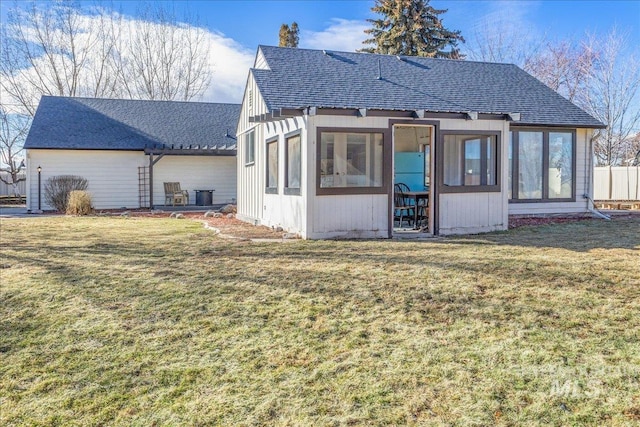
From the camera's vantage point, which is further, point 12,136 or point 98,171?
point 12,136

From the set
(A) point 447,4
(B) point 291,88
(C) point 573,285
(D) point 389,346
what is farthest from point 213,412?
(A) point 447,4

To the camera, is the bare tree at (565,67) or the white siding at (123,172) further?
the bare tree at (565,67)

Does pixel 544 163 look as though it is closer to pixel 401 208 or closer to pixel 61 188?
pixel 401 208

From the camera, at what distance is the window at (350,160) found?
328 inches

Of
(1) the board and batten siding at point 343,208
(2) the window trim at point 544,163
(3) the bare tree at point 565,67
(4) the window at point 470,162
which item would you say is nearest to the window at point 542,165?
(2) the window trim at point 544,163

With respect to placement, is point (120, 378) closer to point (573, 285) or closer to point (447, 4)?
point (573, 285)

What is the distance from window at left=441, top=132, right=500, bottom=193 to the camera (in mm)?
8969

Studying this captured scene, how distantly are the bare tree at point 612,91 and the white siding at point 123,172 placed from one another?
1823 centimetres

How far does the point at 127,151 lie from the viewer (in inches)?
719

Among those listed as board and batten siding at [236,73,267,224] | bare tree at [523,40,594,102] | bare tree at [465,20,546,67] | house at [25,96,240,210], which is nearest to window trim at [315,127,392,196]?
board and batten siding at [236,73,267,224]

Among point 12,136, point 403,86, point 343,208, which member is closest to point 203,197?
point 403,86

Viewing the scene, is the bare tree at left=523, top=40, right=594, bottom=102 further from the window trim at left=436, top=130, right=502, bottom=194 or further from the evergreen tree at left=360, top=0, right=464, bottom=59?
the window trim at left=436, top=130, right=502, bottom=194

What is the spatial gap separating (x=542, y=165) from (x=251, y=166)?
22.7 feet

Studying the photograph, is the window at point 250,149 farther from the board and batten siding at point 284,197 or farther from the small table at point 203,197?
the small table at point 203,197
